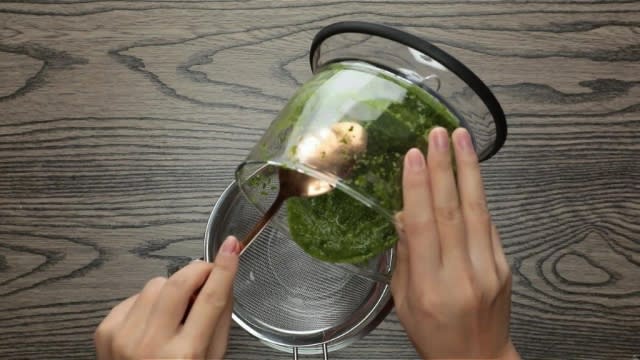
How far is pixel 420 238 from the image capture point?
0.68 m

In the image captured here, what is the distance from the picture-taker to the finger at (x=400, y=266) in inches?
27.5

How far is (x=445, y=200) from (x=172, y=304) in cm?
35

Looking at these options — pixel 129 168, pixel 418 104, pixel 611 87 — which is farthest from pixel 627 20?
pixel 129 168

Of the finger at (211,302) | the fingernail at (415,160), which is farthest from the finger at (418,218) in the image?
the finger at (211,302)

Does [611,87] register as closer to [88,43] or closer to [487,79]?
[487,79]

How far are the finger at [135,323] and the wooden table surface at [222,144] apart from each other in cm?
28

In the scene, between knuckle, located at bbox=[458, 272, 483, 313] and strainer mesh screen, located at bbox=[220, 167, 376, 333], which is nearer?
knuckle, located at bbox=[458, 272, 483, 313]

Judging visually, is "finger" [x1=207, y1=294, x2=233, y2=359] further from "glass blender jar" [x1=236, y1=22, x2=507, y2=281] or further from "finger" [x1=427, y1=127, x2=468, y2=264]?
"finger" [x1=427, y1=127, x2=468, y2=264]

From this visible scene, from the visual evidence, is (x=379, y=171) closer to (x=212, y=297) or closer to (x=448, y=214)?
(x=448, y=214)

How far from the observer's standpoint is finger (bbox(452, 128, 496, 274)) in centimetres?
67

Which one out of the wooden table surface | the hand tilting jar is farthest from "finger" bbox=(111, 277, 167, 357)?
the wooden table surface

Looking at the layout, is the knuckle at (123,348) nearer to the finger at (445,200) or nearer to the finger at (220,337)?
the finger at (220,337)

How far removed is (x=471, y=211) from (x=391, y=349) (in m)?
0.39

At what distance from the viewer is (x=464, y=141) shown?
664 millimetres
